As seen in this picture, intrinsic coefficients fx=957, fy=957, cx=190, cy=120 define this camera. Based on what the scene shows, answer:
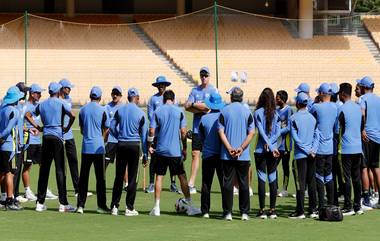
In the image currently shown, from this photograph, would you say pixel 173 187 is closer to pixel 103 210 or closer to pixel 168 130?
pixel 103 210

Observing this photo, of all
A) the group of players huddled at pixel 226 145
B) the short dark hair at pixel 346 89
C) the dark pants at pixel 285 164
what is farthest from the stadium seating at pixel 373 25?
the short dark hair at pixel 346 89

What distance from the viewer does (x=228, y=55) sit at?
41438mm

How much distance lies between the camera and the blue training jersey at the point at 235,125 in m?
13.9

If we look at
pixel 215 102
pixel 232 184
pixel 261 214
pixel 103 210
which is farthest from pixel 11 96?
pixel 261 214

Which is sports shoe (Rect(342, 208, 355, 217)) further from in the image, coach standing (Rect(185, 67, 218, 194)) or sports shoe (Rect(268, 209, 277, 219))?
coach standing (Rect(185, 67, 218, 194))

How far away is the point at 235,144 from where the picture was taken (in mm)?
13930

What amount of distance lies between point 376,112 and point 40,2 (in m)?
39.3

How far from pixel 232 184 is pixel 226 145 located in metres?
0.61

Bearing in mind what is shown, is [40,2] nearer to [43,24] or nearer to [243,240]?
[43,24]

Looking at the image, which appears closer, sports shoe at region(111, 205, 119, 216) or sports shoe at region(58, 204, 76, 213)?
sports shoe at region(111, 205, 119, 216)

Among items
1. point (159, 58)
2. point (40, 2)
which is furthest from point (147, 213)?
point (40, 2)

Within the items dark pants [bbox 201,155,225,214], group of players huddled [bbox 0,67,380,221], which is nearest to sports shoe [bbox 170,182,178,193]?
group of players huddled [bbox 0,67,380,221]

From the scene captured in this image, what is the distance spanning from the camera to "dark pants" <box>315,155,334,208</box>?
1441 cm

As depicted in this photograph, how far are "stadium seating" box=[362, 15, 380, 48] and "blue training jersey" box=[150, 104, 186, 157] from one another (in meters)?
35.2
